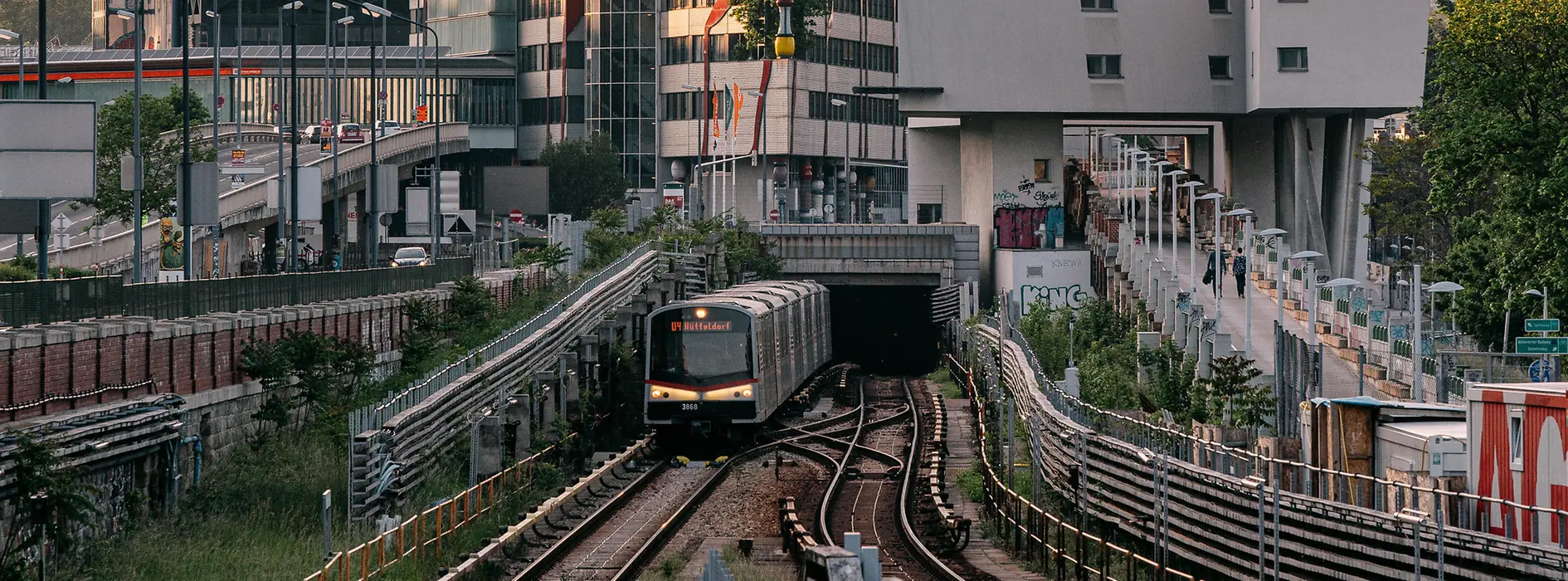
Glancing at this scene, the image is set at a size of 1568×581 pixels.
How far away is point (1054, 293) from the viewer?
65.5 metres

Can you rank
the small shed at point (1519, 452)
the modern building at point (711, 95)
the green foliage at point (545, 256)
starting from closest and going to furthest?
1. the small shed at point (1519, 452)
2. the green foliage at point (545, 256)
3. the modern building at point (711, 95)

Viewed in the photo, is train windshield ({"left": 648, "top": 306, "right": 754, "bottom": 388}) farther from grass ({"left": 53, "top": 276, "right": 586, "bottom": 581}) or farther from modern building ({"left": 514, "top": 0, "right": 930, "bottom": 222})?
modern building ({"left": 514, "top": 0, "right": 930, "bottom": 222})

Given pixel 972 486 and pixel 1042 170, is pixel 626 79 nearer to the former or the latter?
pixel 1042 170

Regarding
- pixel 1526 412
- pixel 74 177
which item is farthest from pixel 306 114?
pixel 1526 412

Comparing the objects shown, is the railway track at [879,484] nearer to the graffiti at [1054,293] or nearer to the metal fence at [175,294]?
the metal fence at [175,294]

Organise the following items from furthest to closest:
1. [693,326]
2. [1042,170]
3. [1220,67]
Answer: [1042,170]
[1220,67]
[693,326]

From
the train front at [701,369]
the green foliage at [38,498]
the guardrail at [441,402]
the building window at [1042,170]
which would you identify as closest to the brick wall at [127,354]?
the green foliage at [38,498]

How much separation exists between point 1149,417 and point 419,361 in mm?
15329

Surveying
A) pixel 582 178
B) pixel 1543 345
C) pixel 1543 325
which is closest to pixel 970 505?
pixel 1543 345

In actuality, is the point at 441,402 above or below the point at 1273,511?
above

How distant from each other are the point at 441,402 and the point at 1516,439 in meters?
18.3

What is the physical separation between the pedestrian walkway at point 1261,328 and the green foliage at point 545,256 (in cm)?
1765

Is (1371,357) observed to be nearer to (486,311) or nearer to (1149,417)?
(1149,417)

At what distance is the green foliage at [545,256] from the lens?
182 feet
